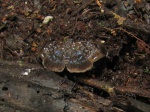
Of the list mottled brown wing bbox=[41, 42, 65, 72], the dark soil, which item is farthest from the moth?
the dark soil

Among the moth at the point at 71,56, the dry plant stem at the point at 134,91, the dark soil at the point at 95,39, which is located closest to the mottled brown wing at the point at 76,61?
the moth at the point at 71,56

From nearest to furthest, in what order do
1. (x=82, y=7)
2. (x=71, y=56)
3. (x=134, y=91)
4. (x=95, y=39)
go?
(x=134, y=91) < (x=71, y=56) < (x=95, y=39) < (x=82, y=7)


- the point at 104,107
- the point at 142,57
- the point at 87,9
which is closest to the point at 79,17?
the point at 87,9

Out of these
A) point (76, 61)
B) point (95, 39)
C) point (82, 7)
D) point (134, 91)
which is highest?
point (82, 7)

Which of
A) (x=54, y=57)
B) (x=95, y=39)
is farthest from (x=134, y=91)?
(x=54, y=57)

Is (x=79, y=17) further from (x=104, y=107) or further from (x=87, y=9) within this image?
(x=104, y=107)

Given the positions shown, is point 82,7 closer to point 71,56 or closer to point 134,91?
point 71,56

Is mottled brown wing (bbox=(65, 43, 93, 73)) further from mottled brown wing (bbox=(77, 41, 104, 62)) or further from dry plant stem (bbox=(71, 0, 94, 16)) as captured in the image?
dry plant stem (bbox=(71, 0, 94, 16))

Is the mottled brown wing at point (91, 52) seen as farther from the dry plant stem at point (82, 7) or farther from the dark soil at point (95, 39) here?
the dry plant stem at point (82, 7)
